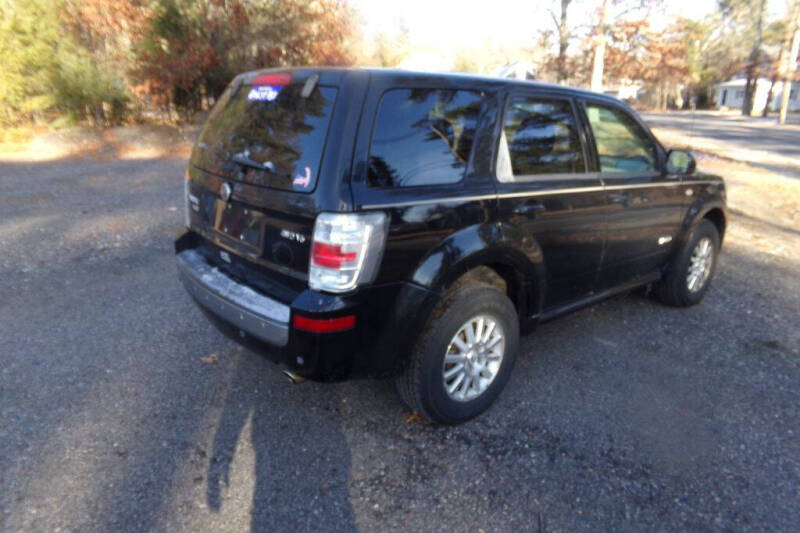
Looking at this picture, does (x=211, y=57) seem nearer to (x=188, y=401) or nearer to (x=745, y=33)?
(x=188, y=401)

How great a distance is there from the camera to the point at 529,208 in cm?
320

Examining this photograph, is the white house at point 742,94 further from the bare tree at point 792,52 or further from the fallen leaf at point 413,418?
the fallen leaf at point 413,418

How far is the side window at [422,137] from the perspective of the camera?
2.63 m

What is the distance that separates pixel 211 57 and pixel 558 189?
14.0m

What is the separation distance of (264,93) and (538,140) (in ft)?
5.28

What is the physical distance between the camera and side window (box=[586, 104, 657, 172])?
12.5 feet

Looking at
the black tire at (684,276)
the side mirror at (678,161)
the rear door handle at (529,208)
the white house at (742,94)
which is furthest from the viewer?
the white house at (742,94)

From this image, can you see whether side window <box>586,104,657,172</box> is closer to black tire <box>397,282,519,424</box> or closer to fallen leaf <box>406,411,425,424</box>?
black tire <box>397,282,519,424</box>

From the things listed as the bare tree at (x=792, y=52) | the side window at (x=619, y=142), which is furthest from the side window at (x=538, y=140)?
the bare tree at (x=792, y=52)

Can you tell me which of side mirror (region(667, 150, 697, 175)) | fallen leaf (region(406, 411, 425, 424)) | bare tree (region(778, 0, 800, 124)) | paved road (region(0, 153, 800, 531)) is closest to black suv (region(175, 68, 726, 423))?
fallen leaf (region(406, 411, 425, 424))

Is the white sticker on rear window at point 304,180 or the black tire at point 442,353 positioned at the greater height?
the white sticker on rear window at point 304,180

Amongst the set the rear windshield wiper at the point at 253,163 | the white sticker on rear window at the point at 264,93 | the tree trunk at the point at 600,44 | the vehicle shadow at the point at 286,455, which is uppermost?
the tree trunk at the point at 600,44

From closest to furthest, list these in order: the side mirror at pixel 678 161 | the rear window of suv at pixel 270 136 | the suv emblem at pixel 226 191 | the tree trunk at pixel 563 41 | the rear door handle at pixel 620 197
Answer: the rear window of suv at pixel 270 136, the suv emblem at pixel 226 191, the rear door handle at pixel 620 197, the side mirror at pixel 678 161, the tree trunk at pixel 563 41

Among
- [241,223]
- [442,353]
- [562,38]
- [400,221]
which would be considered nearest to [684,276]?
[442,353]
